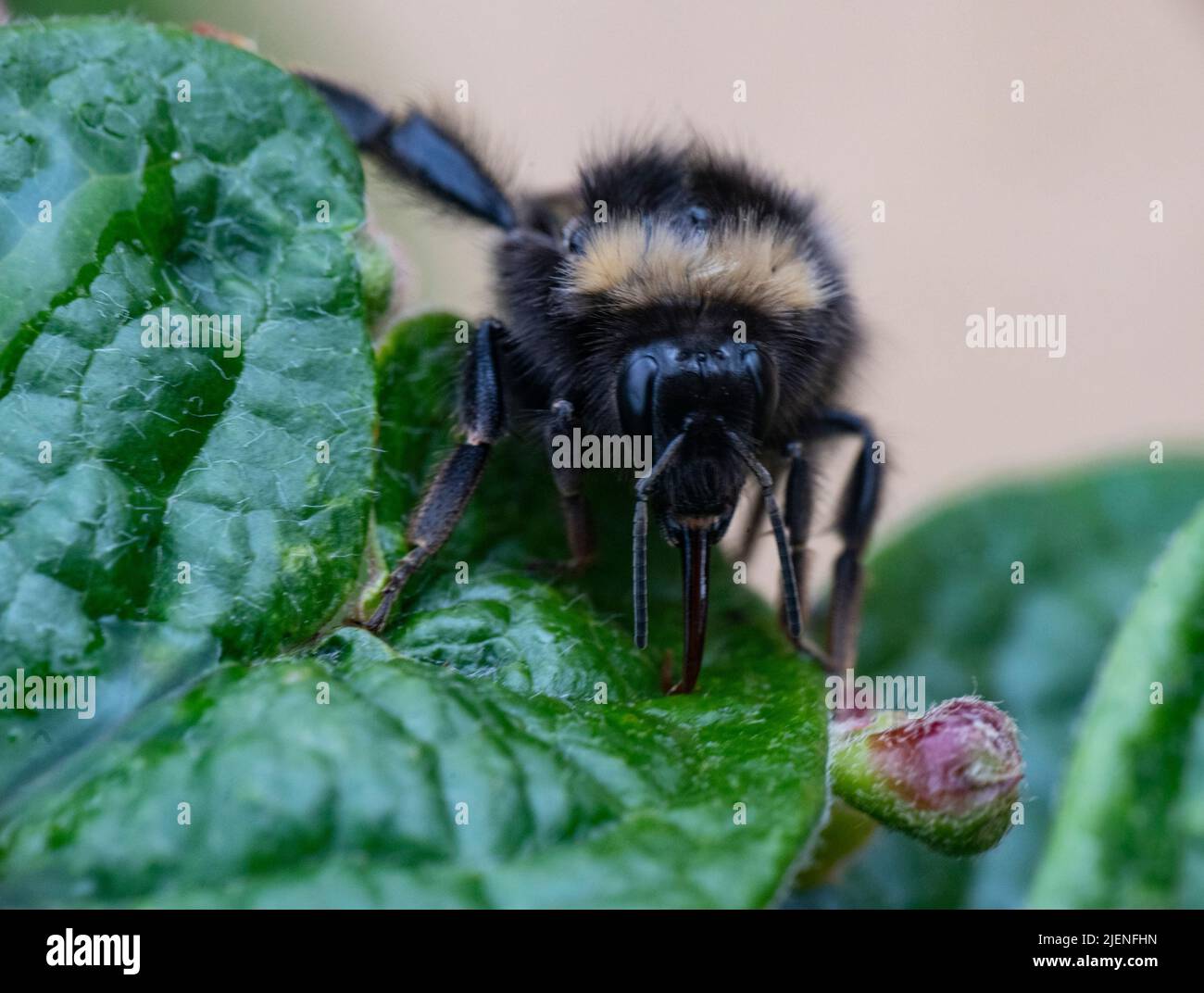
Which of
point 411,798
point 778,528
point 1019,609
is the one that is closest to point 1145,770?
A: point 778,528

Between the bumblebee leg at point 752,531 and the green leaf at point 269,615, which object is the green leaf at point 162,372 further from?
the bumblebee leg at point 752,531

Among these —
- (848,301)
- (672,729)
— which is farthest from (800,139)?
(672,729)

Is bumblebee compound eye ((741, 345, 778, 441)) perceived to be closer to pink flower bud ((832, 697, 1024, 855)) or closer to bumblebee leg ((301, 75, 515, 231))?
pink flower bud ((832, 697, 1024, 855))

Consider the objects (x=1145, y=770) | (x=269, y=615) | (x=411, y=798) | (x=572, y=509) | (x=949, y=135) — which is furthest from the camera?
(x=949, y=135)

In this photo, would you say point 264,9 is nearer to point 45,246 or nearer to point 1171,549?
point 45,246

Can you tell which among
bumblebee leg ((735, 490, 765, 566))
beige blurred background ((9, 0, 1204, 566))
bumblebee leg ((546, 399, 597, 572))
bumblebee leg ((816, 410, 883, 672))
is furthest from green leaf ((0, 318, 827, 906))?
beige blurred background ((9, 0, 1204, 566))

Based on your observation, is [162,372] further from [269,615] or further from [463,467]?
[463,467]
